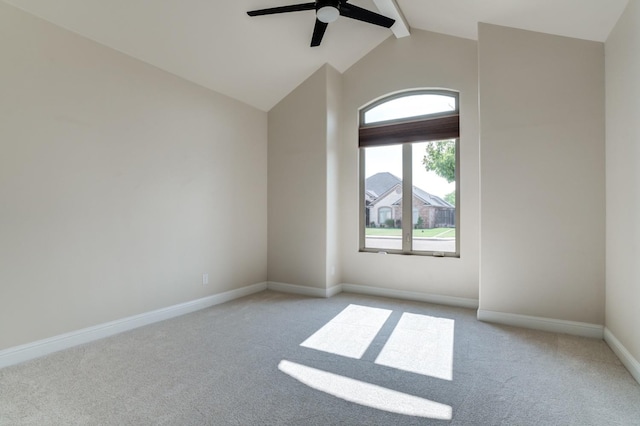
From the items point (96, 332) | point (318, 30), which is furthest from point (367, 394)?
point (318, 30)

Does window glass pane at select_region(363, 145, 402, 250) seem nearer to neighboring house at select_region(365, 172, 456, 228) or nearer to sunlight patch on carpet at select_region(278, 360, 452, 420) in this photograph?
neighboring house at select_region(365, 172, 456, 228)

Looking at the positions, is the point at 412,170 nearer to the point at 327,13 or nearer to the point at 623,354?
the point at 327,13

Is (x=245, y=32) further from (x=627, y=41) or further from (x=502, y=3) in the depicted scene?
(x=627, y=41)

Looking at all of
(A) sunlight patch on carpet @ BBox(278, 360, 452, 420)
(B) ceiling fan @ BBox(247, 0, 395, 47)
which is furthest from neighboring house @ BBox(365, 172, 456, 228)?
(A) sunlight patch on carpet @ BBox(278, 360, 452, 420)

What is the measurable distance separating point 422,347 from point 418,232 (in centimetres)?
191

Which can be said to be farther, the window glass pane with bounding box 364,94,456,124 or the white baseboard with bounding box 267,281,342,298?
the white baseboard with bounding box 267,281,342,298

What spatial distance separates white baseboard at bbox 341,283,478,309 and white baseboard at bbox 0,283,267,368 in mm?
1790

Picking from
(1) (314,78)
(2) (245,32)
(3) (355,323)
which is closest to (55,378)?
(3) (355,323)

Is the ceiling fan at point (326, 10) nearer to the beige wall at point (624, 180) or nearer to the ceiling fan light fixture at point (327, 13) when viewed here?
the ceiling fan light fixture at point (327, 13)

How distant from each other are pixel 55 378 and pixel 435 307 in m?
3.67

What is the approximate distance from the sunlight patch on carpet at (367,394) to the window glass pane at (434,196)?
2.52 meters

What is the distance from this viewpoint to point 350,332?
313cm

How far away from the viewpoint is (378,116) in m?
4.68

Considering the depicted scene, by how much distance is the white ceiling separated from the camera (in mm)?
2754
